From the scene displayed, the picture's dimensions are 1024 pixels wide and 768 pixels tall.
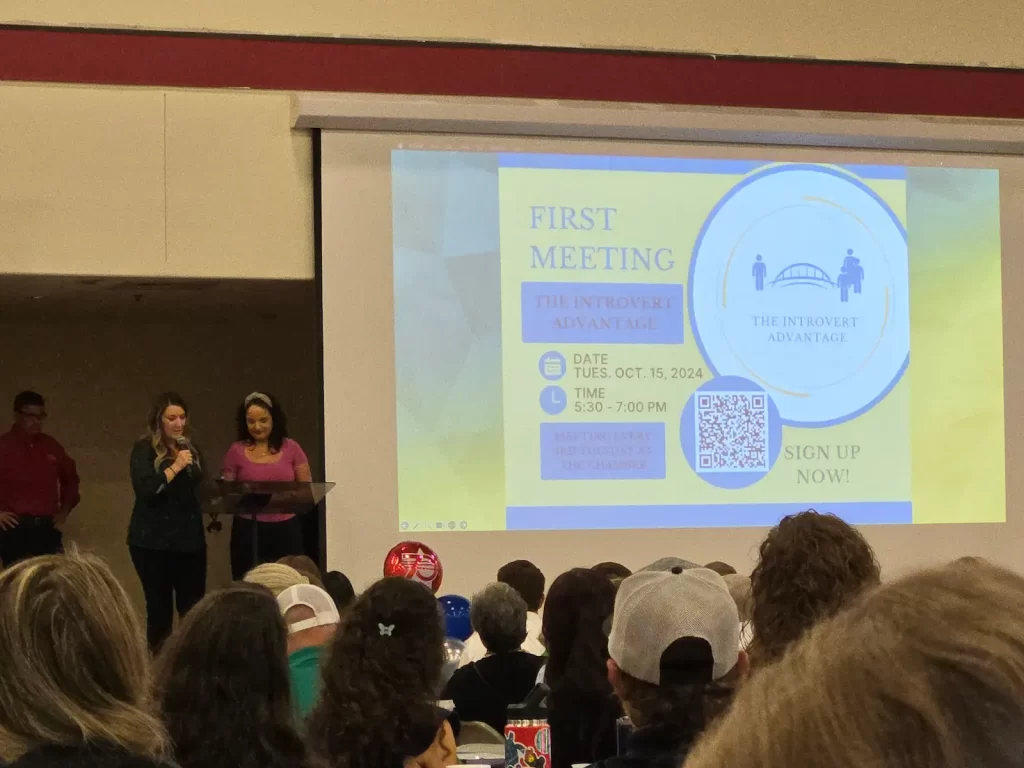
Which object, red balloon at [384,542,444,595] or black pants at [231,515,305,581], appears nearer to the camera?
red balloon at [384,542,444,595]

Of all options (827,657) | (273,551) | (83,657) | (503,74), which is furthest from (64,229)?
(827,657)

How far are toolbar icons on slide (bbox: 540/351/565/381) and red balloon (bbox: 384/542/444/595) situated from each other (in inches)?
53.0

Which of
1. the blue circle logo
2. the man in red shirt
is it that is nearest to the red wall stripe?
the blue circle logo

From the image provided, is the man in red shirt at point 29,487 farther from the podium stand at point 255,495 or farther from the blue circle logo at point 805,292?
the blue circle logo at point 805,292

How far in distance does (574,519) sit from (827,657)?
5916mm

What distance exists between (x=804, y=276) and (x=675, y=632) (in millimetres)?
5136

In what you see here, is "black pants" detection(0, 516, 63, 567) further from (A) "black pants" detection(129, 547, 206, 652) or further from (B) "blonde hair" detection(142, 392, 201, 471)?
(B) "blonde hair" detection(142, 392, 201, 471)

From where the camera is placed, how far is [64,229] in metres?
6.06

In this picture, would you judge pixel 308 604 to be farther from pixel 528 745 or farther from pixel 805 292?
pixel 805 292

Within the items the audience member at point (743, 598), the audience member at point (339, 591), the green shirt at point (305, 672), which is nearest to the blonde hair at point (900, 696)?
the green shirt at point (305, 672)

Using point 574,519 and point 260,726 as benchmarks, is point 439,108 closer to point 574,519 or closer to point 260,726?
point 574,519

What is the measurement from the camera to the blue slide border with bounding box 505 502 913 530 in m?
6.38

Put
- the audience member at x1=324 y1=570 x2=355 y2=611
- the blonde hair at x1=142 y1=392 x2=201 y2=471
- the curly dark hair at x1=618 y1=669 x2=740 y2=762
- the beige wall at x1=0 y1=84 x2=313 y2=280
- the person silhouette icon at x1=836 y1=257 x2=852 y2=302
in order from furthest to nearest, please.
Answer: the person silhouette icon at x1=836 y1=257 x2=852 y2=302 → the beige wall at x1=0 y1=84 x2=313 y2=280 → the blonde hair at x1=142 y1=392 x2=201 y2=471 → the audience member at x1=324 y1=570 x2=355 y2=611 → the curly dark hair at x1=618 y1=669 x2=740 y2=762

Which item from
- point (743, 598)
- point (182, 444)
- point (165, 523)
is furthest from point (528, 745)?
point (165, 523)
